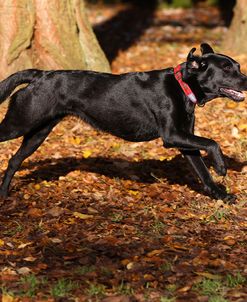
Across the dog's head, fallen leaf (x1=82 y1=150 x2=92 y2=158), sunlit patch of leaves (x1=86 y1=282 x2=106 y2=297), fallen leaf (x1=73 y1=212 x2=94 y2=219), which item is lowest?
fallen leaf (x1=82 y1=150 x2=92 y2=158)

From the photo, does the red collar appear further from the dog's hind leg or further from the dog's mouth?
the dog's hind leg

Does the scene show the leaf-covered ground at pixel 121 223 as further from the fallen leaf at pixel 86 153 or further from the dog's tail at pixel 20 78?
the dog's tail at pixel 20 78

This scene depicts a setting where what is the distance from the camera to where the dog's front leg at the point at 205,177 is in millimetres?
7012

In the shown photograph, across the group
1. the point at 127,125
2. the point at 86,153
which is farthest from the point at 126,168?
the point at 127,125

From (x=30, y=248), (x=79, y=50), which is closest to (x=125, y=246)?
(x=30, y=248)

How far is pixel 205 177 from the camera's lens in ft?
23.3

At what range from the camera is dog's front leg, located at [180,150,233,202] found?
7.01m

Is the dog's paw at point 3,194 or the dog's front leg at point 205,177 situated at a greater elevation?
the dog's front leg at point 205,177

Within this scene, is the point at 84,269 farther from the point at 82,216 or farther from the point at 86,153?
the point at 86,153

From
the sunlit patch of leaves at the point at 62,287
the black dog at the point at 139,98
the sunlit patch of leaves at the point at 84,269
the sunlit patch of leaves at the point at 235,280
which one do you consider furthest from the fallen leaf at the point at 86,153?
the sunlit patch of leaves at the point at 235,280

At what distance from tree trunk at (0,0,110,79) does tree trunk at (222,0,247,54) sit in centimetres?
330

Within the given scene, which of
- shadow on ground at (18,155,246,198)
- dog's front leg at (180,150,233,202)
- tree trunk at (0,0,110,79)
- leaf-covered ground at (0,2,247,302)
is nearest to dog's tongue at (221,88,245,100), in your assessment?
dog's front leg at (180,150,233,202)

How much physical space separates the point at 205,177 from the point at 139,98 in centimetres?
112

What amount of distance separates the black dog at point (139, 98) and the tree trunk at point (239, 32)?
17.7 ft
